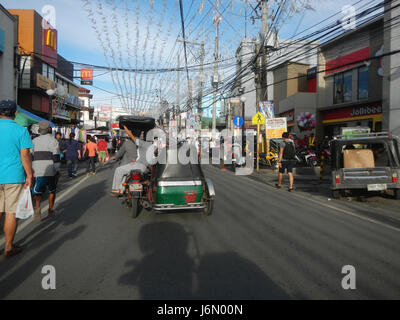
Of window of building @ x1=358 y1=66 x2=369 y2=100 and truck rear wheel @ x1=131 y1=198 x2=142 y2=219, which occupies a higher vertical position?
window of building @ x1=358 y1=66 x2=369 y2=100

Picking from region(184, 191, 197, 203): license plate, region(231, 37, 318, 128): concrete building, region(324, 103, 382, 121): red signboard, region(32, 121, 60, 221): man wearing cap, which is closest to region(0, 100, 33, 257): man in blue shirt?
region(32, 121, 60, 221): man wearing cap

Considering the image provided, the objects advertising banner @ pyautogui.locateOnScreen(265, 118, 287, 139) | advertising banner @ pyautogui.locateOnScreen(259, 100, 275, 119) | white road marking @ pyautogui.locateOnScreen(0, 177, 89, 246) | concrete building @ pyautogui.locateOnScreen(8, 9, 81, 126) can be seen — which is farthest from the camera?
concrete building @ pyautogui.locateOnScreen(8, 9, 81, 126)

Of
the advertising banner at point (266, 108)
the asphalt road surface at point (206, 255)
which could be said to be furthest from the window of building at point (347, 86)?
the asphalt road surface at point (206, 255)

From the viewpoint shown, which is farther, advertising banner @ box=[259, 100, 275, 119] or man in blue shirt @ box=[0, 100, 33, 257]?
advertising banner @ box=[259, 100, 275, 119]

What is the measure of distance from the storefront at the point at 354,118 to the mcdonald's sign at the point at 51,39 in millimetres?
24349

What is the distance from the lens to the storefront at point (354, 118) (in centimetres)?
1828

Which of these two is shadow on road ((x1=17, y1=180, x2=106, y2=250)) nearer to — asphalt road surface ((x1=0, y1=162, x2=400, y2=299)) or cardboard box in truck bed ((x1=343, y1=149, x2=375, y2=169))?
asphalt road surface ((x1=0, y1=162, x2=400, y2=299))

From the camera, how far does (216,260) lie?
3.87 meters

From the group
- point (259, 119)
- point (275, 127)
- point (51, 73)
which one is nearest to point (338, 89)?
point (275, 127)

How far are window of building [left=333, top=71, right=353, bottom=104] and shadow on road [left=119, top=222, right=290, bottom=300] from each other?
20787 millimetres

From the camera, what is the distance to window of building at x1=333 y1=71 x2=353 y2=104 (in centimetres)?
2105

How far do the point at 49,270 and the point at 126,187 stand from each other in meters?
2.91
